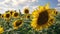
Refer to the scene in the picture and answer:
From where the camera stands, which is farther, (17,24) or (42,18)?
(17,24)

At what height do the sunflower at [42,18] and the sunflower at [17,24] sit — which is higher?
the sunflower at [42,18]

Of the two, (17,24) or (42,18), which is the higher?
(42,18)

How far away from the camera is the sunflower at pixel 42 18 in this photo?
10.9 feet

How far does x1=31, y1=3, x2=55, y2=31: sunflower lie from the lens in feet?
10.9

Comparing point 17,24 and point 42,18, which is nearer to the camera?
point 42,18

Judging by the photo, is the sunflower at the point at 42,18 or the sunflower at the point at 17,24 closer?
the sunflower at the point at 42,18

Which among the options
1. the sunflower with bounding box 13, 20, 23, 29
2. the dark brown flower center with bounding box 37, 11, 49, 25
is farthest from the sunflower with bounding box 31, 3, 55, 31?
the sunflower with bounding box 13, 20, 23, 29

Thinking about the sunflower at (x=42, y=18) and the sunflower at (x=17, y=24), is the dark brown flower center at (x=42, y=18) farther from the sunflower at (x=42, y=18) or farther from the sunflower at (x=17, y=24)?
the sunflower at (x=17, y=24)

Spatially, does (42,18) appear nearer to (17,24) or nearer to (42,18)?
(42,18)

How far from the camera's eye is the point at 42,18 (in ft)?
11.0

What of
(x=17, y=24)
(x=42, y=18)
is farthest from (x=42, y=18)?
(x=17, y=24)

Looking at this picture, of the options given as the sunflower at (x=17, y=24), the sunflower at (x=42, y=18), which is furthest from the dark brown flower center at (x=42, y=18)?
the sunflower at (x=17, y=24)

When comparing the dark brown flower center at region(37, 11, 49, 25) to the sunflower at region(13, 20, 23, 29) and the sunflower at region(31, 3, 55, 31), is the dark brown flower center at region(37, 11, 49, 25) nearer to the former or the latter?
the sunflower at region(31, 3, 55, 31)

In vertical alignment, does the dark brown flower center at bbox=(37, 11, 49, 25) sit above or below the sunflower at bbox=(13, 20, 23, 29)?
above
